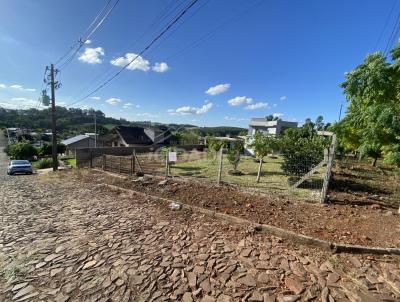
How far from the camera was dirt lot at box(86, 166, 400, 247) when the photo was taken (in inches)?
179

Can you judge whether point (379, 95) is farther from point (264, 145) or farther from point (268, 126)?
point (268, 126)

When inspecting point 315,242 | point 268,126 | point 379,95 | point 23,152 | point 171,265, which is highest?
point 268,126

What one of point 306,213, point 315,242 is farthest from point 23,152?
point 315,242

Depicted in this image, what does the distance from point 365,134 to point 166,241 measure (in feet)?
21.8

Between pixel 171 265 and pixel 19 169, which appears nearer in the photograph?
pixel 171 265

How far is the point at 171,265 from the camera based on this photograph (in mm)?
3682

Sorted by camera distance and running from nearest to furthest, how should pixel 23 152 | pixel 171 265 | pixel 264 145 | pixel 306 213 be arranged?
pixel 171 265, pixel 306 213, pixel 264 145, pixel 23 152

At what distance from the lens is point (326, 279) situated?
327 cm

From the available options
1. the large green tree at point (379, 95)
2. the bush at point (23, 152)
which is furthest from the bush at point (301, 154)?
the bush at point (23, 152)

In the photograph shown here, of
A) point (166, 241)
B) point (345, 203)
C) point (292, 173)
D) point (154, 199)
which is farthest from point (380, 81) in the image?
point (154, 199)

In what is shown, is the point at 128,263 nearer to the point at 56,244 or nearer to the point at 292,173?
the point at 56,244

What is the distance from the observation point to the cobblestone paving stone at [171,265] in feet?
9.95

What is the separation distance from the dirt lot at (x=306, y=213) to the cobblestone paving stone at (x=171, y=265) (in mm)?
651

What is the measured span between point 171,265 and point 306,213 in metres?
4.03
